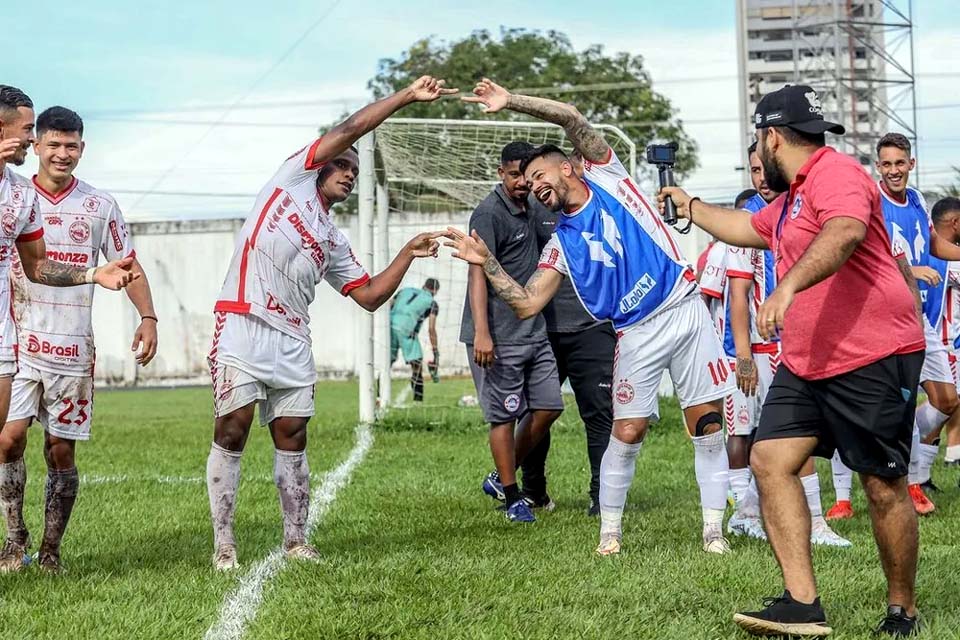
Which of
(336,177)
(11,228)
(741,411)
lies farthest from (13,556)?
(741,411)

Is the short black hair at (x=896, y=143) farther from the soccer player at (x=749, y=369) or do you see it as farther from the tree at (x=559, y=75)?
the tree at (x=559, y=75)

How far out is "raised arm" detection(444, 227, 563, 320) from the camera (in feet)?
22.7

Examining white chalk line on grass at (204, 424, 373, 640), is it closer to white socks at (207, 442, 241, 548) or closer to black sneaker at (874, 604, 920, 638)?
white socks at (207, 442, 241, 548)

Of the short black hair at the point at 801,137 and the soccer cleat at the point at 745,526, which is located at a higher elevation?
the short black hair at the point at 801,137

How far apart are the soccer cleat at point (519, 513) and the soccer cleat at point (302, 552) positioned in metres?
1.79

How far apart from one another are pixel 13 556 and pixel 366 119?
2892 mm

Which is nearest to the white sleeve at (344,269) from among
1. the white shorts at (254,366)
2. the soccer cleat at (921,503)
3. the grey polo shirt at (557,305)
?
the white shorts at (254,366)

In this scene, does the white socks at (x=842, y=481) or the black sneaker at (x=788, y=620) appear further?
the white socks at (x=842, y=481)

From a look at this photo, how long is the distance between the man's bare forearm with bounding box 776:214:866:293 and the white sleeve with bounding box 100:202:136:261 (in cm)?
371

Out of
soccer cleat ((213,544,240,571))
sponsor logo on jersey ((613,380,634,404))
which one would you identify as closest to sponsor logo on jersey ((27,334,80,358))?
soccer cleat ((213,544,240,571))

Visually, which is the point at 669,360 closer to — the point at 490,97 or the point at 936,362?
the point at 490,97

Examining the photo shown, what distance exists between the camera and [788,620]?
491 cm

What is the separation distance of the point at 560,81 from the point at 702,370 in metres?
38.0

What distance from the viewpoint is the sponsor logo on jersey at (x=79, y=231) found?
21.9ft
